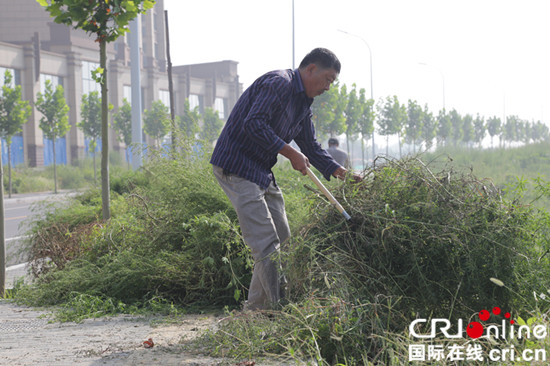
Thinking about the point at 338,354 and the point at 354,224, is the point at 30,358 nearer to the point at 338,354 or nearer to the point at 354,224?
the point at 338,354

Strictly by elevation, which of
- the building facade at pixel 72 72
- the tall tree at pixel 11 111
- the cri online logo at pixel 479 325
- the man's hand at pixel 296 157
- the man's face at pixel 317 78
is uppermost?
the building facade at pixel 72 72

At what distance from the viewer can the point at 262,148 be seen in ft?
12.3

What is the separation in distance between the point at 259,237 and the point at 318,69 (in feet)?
3.62

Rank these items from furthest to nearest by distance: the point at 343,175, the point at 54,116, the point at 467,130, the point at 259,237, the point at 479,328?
the point at 467,130, the point at 54,116, the point at 343,175, the point at 259,237, the point at 479,328

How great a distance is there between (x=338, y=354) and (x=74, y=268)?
123 inches

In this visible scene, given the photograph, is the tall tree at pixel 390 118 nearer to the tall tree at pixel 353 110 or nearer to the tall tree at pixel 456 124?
the tall tree at pixel 353 110

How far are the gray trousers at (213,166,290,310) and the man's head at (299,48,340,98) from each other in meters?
0.73

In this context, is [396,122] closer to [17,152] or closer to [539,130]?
[17,152]

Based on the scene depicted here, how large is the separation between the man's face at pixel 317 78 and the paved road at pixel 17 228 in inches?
161

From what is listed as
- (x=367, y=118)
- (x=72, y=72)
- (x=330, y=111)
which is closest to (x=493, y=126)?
(x=367, y=118)

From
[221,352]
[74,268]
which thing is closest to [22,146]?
[74,268]

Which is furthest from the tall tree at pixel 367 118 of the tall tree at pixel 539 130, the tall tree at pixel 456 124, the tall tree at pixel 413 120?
the tall tree at pixel 539 130

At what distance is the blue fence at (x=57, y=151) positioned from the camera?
4250 cm

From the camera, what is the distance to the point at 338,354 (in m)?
2.89
